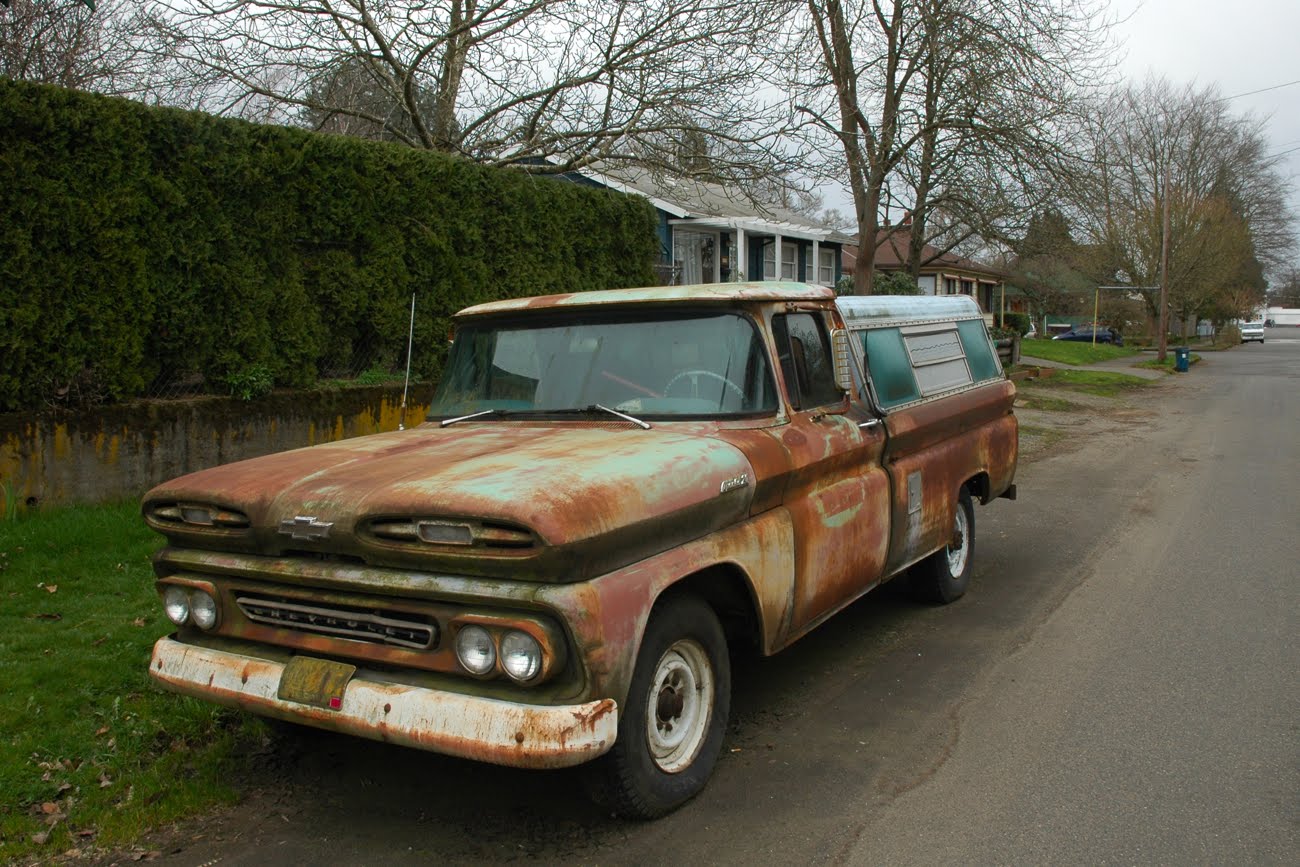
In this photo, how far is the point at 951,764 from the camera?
4.20 metres

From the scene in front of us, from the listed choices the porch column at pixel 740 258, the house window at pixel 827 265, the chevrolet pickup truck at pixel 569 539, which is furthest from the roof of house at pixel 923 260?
the chevrolet pickup truck at pixel 569 539

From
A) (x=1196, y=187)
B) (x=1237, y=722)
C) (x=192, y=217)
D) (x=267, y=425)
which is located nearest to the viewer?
(x=1237, y=722)

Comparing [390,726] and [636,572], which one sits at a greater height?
[636,572]

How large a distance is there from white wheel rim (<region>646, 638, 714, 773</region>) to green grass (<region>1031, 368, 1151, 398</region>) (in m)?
22.9

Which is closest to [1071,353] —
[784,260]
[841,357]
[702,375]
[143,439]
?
[784,260]

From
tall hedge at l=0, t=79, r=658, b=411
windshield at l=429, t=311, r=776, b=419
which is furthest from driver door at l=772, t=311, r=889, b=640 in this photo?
tall hedge at l=0, t=79, r=658, b=411

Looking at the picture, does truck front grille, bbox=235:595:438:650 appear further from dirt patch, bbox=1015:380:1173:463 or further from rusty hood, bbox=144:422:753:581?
dirt patch, bbox=1015:380:1173:463

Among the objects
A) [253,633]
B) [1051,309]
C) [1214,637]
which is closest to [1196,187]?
[1051,309]

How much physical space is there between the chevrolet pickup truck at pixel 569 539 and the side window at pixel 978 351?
70.7 inches

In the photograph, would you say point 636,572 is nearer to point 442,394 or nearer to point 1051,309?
point 442,394

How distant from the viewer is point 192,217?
825 cm

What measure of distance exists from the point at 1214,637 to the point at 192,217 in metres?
7.82

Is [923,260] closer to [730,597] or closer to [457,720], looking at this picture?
[730,597]

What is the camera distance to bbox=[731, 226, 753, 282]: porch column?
84.5ft
